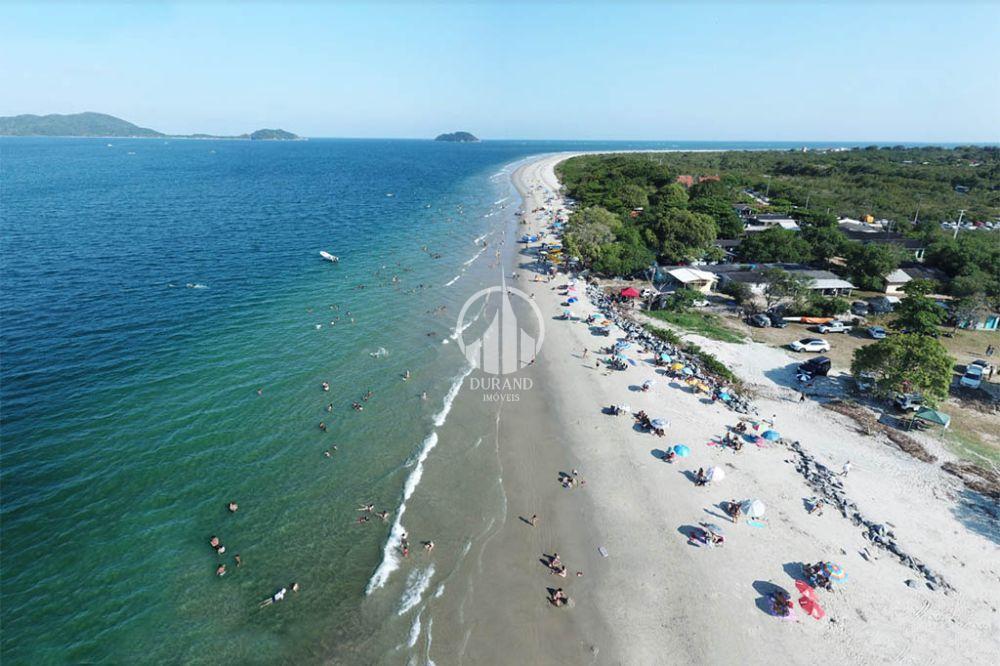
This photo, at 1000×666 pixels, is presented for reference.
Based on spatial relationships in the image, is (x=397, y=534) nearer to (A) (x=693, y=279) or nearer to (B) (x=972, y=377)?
(A) (x=693, y=279)

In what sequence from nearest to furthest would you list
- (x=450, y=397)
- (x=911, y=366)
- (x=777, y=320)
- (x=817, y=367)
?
(x=911, y=366) → (x=450, y=397) → (x=817, y=367) → (x=777, y=320)

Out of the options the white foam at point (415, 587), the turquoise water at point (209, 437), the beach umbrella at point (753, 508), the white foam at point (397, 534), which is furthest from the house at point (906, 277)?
the white foam at point (415, 587)

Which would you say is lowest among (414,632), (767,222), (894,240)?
(414,632)

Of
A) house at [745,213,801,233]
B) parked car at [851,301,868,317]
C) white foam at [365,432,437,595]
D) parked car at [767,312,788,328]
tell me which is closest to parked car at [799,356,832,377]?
parked car at [767,312,788,328]

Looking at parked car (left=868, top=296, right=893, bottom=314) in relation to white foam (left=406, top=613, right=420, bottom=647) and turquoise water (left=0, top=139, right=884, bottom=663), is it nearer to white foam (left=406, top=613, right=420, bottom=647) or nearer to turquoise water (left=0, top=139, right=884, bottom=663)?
turquoise water (left=0, top=139, right=884, bottom=663)

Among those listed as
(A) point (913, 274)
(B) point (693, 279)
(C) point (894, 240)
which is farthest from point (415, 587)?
(C) point (894, 240)

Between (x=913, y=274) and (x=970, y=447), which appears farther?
(x=913, y=274)

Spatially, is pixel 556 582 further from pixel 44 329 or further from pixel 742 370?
pixel 44 329
